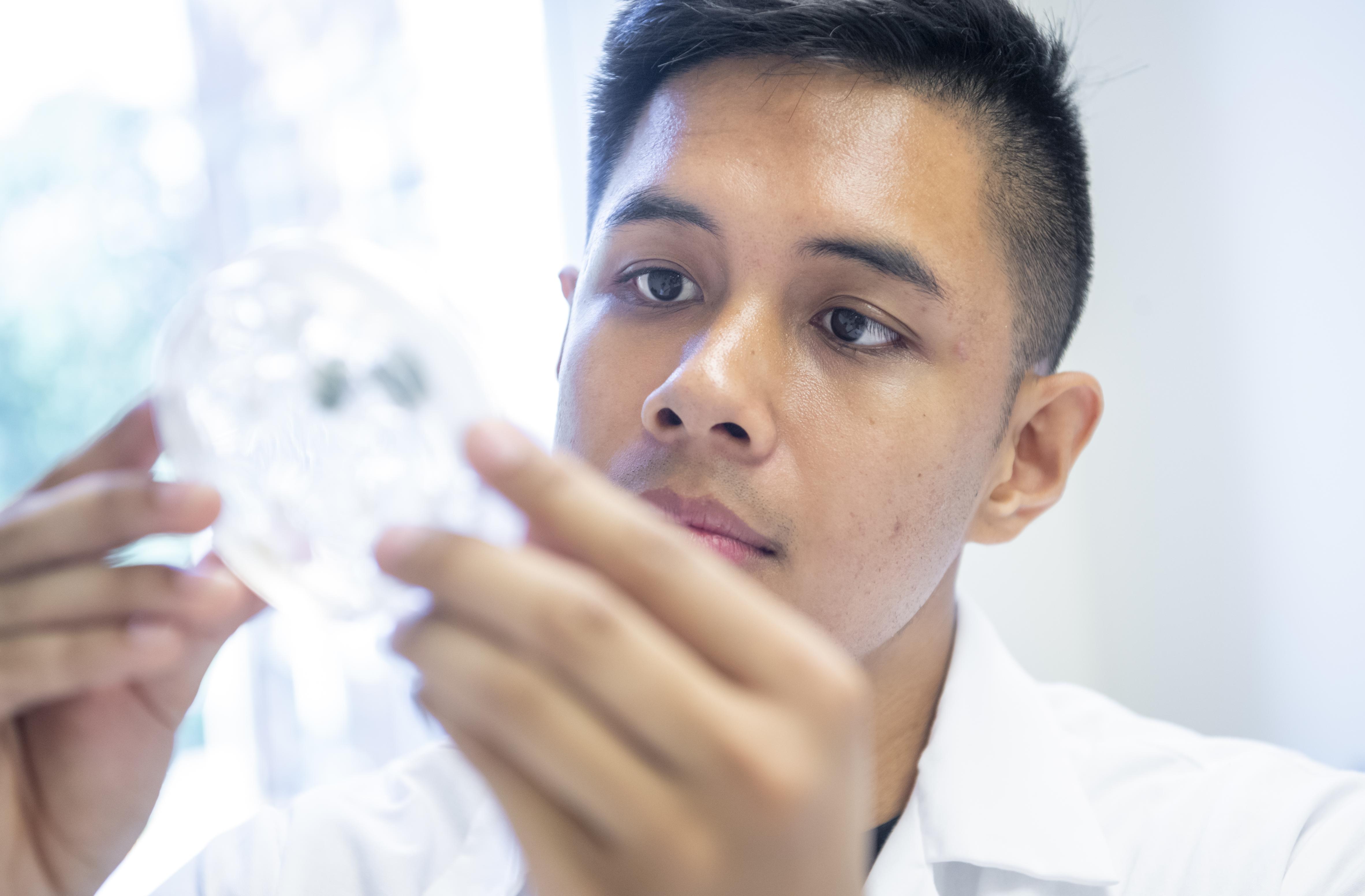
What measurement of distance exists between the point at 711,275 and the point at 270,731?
1851mm

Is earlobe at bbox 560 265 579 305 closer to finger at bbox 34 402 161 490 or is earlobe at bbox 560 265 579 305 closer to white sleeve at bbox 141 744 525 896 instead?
white sleeve at bbox 141 744 525 896

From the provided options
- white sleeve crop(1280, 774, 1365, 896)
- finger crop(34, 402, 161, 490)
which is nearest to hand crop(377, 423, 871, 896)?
finger crop(34, 402, 161, 490)

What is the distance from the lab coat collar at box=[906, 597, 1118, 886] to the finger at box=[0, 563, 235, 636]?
0.88m

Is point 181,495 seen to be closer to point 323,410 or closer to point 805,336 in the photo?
point 323,410

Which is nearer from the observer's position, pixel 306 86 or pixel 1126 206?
pixel 1126 206

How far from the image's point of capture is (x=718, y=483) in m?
0.92

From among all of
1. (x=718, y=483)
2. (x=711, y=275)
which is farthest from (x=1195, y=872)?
(x=711, y=275)

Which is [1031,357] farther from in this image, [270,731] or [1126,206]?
[270,731]

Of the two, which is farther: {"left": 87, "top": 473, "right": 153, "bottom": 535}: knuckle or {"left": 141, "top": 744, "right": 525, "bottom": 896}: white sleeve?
{"left": 141, "top": 744, "right": 525, "bottom": 896}: white sleeve

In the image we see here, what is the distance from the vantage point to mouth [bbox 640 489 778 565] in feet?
3.06

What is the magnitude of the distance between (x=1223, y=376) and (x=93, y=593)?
1686mm

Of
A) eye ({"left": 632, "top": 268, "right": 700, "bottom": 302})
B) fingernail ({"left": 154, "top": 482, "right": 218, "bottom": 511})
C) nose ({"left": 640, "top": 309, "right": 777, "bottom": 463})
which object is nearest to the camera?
fingernail ({"left": 154, "top": 482, "right": 218, "bottom": 511})

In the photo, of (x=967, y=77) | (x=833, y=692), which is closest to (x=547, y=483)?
(x=833, y=692)

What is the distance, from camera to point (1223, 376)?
5.47ft
